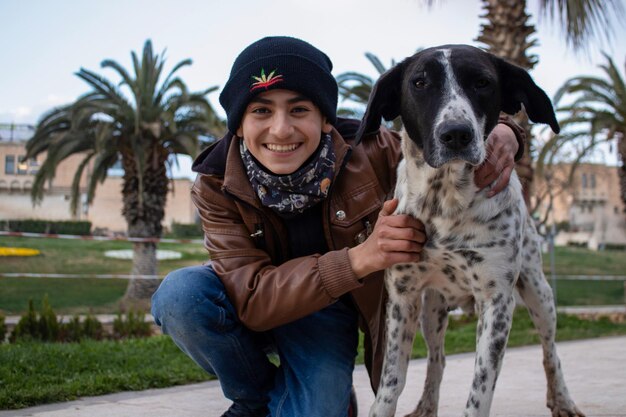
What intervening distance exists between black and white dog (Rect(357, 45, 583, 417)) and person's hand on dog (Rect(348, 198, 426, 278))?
0.18 ft

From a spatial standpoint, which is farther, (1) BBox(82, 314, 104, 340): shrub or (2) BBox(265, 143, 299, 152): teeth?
(1) BBox(82, 314, 104, 340): shrub

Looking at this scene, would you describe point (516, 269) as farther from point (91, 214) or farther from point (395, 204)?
point (91, 214)

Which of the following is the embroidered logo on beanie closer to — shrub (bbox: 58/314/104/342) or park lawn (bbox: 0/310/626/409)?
park lawn (bbox: 0/310/626/409)

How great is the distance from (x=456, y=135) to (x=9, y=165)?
3882 centimetres

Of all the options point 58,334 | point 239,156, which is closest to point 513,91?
point 239,156

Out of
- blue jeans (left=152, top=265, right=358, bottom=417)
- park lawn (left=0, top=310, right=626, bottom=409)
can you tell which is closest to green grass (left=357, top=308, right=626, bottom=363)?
park lawn (left=0, top=310, right=626, bottom=409)

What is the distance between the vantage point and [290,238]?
129 inches

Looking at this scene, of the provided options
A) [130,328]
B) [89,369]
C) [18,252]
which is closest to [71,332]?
[130,328]

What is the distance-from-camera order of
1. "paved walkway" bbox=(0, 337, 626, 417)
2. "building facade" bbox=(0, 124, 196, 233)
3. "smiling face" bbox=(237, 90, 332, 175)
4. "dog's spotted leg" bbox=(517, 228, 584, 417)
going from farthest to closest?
"building facade" bbox=(0, 124, 196, 233)
"paved walkway" bbox=(0, 337, 626, 417)
"dog's spotted leg" bbox=(517, 228, 584, 417)
"smiling face" bbox=(237, 90, 332, 175)

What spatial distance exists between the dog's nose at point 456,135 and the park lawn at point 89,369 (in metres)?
2.77

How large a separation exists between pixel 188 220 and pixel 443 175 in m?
39.3

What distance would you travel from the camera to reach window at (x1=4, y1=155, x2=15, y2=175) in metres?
37.5

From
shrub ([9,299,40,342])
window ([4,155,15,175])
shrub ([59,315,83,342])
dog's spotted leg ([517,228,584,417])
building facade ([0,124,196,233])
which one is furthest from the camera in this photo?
window ([4,155,15,175])

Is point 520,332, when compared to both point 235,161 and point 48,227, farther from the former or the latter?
point 48,227
